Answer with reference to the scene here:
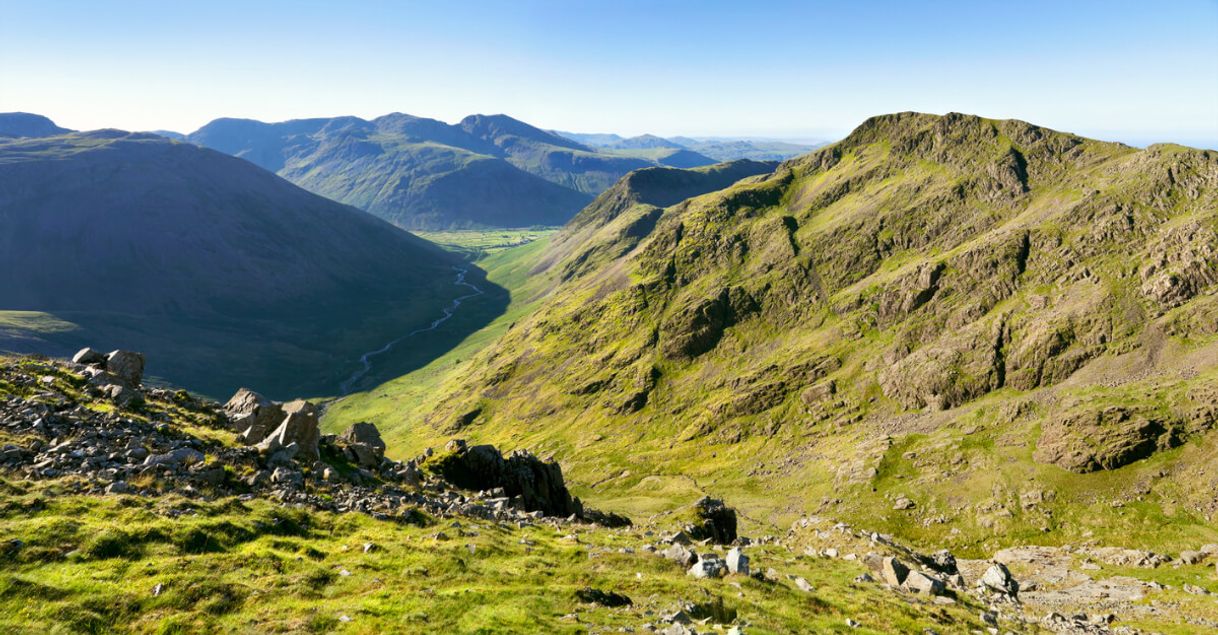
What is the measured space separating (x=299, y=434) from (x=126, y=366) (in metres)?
19.8

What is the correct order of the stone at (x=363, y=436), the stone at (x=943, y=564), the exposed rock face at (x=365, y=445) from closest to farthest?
the exposed rock face at (x=365, y=445) < the stone at (x=943, y=564) < the stone at (x=363, y=436)

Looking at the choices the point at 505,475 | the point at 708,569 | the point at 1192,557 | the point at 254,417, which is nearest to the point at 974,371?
the point at 1192,557

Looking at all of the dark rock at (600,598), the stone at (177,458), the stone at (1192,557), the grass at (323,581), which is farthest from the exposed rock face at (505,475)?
the stone at (1192,557)

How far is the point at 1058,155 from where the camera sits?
558ft

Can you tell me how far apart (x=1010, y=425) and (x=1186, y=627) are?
254ft

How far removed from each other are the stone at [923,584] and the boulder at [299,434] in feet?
149

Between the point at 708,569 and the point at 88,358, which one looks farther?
Answer: the point at 88,358

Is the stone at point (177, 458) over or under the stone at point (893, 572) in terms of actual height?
over

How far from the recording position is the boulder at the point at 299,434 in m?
41.5

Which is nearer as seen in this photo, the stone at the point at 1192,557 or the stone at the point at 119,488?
the stone at the point at 119,488

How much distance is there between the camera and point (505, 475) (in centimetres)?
6325

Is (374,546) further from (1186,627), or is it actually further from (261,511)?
(1186,627)

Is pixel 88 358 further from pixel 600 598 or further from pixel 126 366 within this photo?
pixel 600 598

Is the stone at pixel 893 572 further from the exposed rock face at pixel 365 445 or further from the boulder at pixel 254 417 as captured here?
the boulder at pixel 254 417
